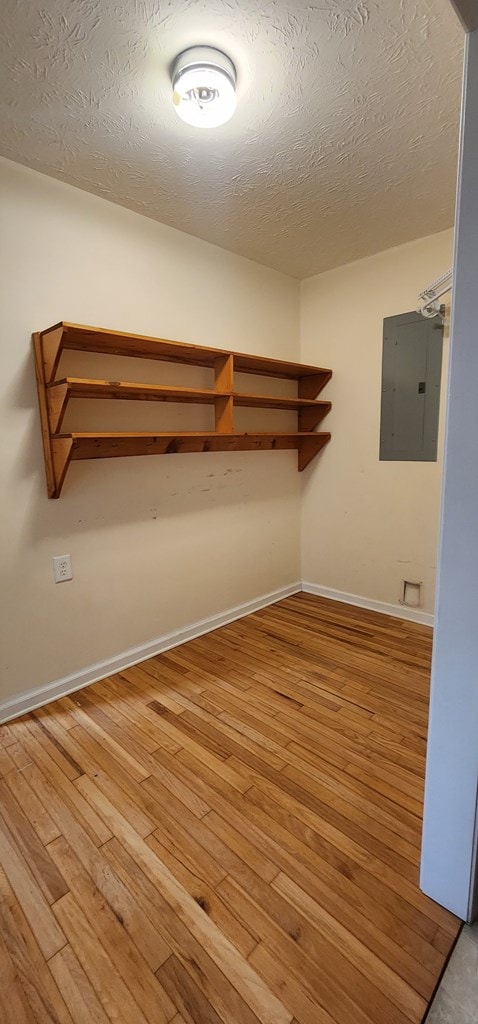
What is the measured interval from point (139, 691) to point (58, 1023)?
1163 mm

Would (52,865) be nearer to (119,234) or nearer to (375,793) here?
(375,793)

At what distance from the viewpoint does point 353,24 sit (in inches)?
44.4

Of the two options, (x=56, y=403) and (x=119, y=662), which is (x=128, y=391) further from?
(x=119, y=662)

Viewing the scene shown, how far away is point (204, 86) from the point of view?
1252 millimetres

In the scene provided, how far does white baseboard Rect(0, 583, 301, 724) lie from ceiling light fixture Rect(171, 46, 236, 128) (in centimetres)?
225

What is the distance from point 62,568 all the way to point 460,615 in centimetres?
166

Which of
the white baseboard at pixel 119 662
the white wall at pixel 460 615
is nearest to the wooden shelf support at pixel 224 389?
the white baseboard at pixel 119 662

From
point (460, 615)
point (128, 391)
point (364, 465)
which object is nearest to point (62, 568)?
point (128, 391)

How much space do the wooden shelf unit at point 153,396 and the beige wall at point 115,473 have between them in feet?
0.23

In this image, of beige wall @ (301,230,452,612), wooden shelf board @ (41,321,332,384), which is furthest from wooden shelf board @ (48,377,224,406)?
beige wall @ (301,230,452,612)

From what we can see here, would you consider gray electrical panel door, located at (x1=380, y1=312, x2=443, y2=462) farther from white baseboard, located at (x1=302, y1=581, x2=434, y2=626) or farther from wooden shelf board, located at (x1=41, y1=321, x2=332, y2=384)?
white baseboard, located at (x1=302, y1=581, x2=434, y2=626)

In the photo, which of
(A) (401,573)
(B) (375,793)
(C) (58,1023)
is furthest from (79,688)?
(A) (401,573)

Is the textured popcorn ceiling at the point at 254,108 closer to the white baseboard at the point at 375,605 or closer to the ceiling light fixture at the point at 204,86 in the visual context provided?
the ceiling light fixture at the point at 204,86

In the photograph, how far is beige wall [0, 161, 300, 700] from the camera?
174 centimetres
